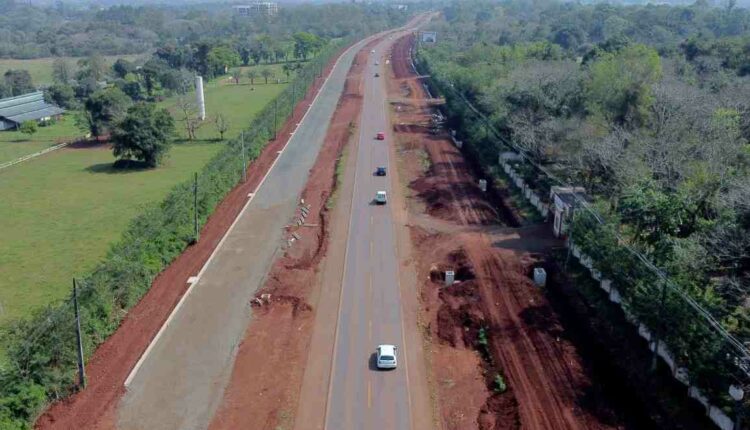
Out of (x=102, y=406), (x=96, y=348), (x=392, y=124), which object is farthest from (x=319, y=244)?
(x=392, y=124)

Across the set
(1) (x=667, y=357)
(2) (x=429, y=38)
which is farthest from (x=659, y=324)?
(2) (x=429, y=38)

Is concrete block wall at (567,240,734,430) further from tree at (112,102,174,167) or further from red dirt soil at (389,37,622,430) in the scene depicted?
tree at (112,102,174,167)

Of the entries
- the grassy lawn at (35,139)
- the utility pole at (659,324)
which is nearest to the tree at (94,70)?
the grassy lawn at (35,139)

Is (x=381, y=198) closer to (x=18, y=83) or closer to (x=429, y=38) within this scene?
(x=18, y=83)

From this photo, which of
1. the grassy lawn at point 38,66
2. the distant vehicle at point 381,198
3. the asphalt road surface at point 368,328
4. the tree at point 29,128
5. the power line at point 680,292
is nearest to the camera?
the power line at point 680,292

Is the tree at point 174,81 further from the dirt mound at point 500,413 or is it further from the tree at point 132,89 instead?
the dirt mound at point 500,413

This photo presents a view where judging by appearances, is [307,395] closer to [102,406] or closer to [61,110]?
[102,406]

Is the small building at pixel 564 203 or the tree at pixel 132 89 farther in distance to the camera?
the tree at pixel 132 89

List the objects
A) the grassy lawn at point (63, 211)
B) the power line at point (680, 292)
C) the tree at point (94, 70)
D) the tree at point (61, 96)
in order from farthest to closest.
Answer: the tree at point (94, 70) → the tree at point (61, 96) → the grassy lawn at point (63, 211) → the power line at point (680, 292)
